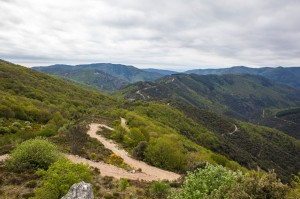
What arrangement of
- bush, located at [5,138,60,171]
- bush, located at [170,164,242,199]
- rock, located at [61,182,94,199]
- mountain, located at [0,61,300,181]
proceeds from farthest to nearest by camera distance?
mountain, located at [0,61,300,181] < bush, located at [5,138,60,171] < bush, located at [170,164,242,199] < rock, located at [61,182,94,199]

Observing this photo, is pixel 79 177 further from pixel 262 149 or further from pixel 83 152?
pixel 262 149

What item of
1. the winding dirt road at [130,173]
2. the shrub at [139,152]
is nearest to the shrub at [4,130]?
the winding dirt road at [130,173]

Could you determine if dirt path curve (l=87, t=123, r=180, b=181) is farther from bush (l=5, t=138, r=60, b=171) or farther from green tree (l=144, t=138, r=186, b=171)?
bush (l=5, t=138, r=60, b=171)

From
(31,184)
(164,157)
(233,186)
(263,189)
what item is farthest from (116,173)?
(263,189)

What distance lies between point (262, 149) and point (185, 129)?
6881 centimetres

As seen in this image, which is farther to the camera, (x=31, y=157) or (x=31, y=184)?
(x=31, y=157)

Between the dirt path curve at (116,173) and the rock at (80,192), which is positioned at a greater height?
the rock at (80,192)

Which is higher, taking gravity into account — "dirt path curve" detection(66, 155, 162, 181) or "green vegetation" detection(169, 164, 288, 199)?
"green vegetation" detection(169, 164, 288, 199)

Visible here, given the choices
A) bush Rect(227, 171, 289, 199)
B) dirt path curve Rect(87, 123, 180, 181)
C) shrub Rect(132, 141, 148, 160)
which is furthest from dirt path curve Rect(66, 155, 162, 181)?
bush Rect(227, 171, 289, 199)

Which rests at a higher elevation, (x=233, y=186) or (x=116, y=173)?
(x=233, y=186)

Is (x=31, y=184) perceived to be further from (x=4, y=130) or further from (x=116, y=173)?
(x=4, y=130)

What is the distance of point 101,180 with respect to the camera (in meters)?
24.4

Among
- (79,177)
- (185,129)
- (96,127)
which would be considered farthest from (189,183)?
(185,129)

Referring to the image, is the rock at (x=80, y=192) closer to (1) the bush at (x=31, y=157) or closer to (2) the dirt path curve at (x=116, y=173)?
(1) the bush at (x=31, y=157)
